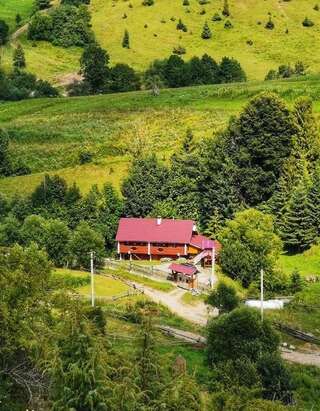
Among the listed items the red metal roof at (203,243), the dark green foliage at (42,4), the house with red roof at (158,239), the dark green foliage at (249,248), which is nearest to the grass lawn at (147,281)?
the house with red roof at (158,239)

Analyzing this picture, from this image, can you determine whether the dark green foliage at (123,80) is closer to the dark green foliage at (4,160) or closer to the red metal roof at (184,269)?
the dark green foliage at (4,160)

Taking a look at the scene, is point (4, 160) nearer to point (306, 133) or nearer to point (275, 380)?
point (306, 133)

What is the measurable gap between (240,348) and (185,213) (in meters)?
42.6

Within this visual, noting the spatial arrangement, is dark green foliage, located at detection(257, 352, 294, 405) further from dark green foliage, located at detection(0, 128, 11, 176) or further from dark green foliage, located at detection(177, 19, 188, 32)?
dark green foliage, located at detection(177, 19, 188, 32)

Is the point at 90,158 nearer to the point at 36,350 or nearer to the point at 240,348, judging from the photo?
the point at 240,348

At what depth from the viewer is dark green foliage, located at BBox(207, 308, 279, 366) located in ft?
145

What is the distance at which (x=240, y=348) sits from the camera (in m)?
44.4

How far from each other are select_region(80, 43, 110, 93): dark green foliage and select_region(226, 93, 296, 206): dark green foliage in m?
60.8

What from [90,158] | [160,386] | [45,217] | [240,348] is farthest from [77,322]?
[90,158]

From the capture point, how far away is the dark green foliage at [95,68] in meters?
143

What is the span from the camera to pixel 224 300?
57188mm

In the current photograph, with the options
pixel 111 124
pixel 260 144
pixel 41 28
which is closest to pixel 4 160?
pixel 111 124

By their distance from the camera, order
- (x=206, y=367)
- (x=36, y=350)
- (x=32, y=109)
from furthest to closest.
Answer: (x=32, y=109), (x=206, y=367), (x=36, y=350)

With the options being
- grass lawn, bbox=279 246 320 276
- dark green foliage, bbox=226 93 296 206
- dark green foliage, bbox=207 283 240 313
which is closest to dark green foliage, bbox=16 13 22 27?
dark green foliage, bbox=226 93 296 206
